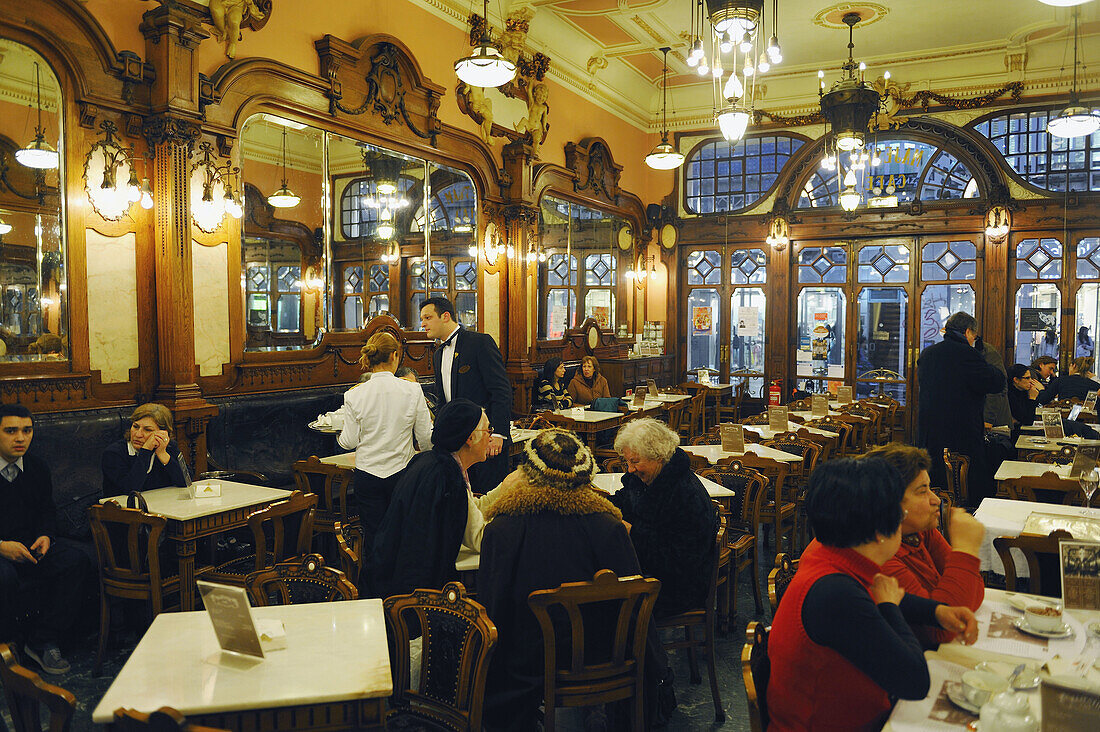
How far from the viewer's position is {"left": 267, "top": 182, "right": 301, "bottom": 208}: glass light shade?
6.29m

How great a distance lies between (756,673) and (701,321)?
1093 cm

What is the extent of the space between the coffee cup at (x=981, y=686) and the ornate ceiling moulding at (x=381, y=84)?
625 centimetres

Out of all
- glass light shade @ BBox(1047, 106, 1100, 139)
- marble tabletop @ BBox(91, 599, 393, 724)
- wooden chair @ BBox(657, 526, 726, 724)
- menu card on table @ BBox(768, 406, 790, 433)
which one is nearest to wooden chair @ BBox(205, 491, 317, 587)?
marble tabletop @ BBox(91, 599, 393, 724)

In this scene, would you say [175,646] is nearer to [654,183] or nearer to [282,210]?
[282,210]

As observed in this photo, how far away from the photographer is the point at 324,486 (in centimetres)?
546

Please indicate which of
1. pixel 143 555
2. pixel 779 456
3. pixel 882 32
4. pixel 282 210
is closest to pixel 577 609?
pixel 143 555

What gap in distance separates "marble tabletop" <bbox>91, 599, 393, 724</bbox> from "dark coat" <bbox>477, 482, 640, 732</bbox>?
0.46 meters

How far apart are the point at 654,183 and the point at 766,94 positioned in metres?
2.21

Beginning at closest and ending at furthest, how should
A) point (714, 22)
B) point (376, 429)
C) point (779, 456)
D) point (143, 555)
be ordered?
point (143, 555), point (376, 429), point (714, 22), point (779, 456)

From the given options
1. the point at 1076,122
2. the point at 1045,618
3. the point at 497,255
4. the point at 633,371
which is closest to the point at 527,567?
the point at 1045,618

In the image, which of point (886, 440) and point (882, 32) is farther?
point (882, 32)

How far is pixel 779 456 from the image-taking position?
18.9 feet

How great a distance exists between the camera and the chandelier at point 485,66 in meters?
5.59

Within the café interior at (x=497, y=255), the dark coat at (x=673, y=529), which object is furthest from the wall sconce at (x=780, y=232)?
the dark coat at (x=673, y=529)
